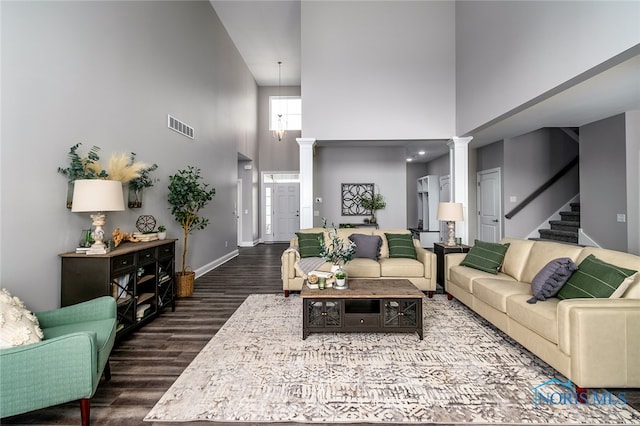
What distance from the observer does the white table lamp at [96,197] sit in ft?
8.09

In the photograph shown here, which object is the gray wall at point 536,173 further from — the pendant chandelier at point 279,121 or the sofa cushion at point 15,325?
the sofa cushion at point 15,325

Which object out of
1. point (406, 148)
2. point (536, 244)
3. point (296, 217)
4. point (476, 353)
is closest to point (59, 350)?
point (476, 353)

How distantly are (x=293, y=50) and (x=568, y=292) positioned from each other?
7327 mm

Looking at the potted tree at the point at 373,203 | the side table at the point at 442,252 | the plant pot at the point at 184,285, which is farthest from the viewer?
the potted tree at the point at 373,203

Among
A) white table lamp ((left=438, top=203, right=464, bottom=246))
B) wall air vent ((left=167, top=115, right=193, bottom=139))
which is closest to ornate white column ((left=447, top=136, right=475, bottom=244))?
white table lamp ((left=438, top=203, right=464, bottom=246))

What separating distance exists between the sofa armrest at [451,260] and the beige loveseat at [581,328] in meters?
0.98

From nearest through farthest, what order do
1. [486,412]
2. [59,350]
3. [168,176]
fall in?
[59,350] → [486,412] → [168,176]

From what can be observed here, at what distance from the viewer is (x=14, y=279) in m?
2.21

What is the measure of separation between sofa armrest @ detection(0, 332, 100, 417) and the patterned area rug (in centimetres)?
48

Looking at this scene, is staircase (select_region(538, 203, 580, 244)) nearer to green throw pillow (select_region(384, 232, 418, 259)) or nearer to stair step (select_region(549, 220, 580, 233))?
stair step (select_region(549, 220, 580, 233))

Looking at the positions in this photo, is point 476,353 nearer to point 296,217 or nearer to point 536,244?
point 536,244

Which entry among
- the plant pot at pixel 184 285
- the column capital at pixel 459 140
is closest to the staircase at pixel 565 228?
the column capital at pixel 459 140

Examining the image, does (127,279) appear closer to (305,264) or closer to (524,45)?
(305,264)

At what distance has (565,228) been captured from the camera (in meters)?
6.05
